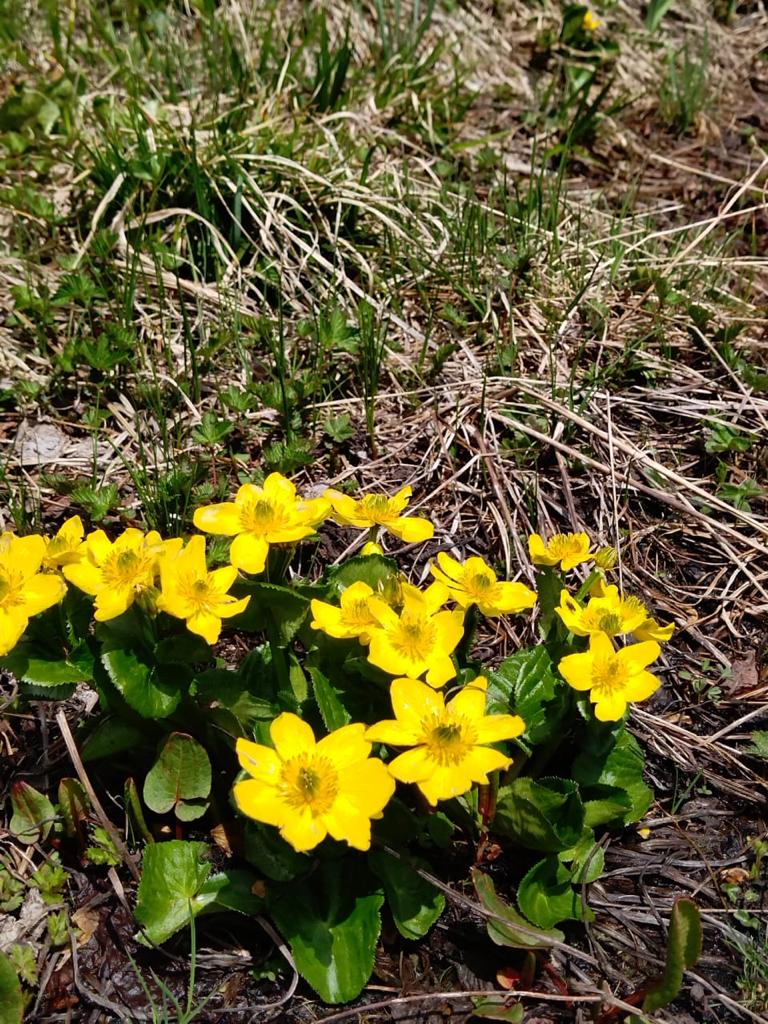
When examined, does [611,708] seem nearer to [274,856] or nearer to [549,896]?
A: [549,896]

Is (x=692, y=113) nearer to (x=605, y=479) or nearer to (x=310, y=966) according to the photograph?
(x=605, y=479)

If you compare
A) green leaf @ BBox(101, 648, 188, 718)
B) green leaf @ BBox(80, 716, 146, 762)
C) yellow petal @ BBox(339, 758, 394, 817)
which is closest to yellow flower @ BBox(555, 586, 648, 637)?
yellow petal @ BBox(339, 758, 394, 817)

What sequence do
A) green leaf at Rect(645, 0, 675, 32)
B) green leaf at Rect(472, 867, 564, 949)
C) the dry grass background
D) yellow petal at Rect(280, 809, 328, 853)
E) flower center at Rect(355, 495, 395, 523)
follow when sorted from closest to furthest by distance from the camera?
yellow petal at Rect(280, 809, 328, 853) → green leaf at Rect(472, 867, 564, 949) → flower center at Rect(355, 495, 395, 523) → the dry grass background → green leaf at Rect(645, 0, 675, 32)

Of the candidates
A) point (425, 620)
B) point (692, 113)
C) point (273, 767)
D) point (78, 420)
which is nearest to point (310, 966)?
point (273, 767)

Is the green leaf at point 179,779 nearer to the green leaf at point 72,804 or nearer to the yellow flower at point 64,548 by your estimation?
the green leaf at point 72,804

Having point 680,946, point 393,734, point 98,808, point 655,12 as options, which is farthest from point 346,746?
point 655,12

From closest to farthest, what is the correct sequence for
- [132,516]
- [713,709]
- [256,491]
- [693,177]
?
1. [256,491]
2. [713,709]
3. [132,516]
4. [693,177]

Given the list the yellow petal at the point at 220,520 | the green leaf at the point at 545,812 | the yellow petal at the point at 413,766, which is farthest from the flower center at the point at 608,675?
the yellow petal at the point at 220,520

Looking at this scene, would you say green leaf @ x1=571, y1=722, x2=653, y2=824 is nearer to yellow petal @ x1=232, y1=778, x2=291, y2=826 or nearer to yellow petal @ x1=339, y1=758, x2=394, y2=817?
yellow petal @ x1=339, y1=758, x2=394, y2=817
